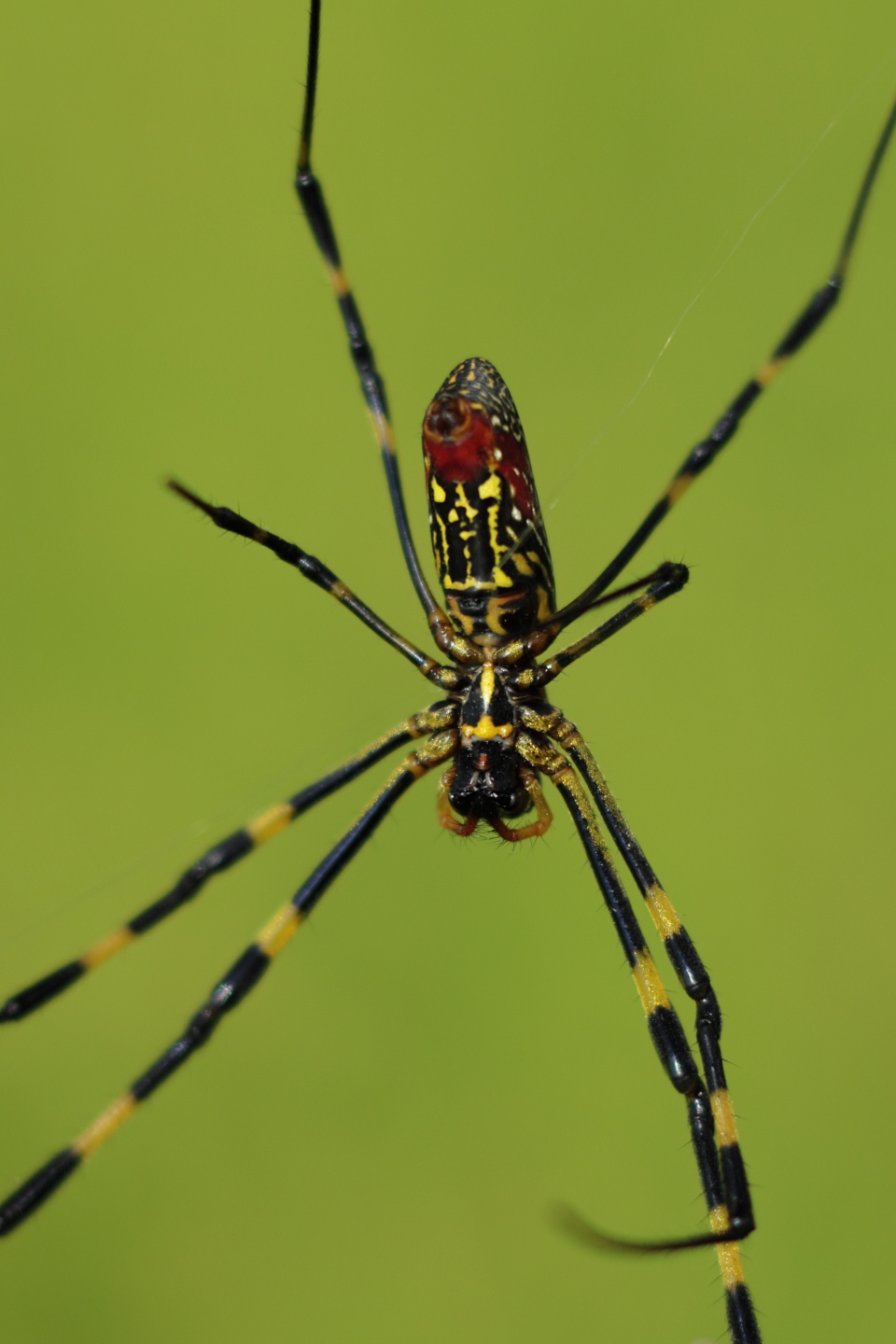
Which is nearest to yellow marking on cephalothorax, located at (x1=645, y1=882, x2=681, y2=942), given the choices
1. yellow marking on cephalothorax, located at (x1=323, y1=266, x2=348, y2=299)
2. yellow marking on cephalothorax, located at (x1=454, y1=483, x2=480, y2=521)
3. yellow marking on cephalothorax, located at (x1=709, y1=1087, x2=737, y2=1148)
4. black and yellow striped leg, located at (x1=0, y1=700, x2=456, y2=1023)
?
yellow marking on cephalothorax, located at (x1=709, y1=1087, x2=737, y2=1148)

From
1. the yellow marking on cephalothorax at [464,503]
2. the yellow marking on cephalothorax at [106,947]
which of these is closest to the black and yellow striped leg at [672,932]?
the yellow marking on cephalothorax at [464,503]

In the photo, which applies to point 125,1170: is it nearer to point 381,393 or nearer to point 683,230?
point 381,393

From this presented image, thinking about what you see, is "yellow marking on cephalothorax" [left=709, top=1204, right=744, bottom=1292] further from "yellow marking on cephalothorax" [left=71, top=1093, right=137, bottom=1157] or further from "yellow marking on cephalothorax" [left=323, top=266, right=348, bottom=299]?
"yellow marking on cephalothorax" [left=323, top=266, right=348, bottom=299]

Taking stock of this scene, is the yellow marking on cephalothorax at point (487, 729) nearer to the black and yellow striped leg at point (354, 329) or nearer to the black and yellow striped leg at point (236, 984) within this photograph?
the black and yellow striped leg at point (236, 984)

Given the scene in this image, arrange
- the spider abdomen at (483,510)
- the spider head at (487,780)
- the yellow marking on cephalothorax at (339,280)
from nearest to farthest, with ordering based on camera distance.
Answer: the spider abdomen at (483,510) → the spider head at (487,780) → the yellow marking on cephalothorax at (339,280)

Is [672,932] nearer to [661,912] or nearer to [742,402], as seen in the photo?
[661,912]
